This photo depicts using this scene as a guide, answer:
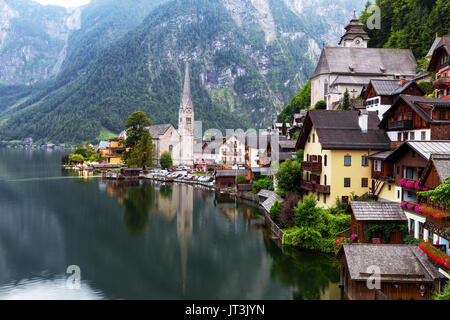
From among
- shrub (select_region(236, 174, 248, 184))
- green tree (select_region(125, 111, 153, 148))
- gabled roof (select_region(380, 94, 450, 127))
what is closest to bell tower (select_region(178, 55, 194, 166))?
green tree (select_region(125, 111, 153, 148))

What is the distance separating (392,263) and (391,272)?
614mm

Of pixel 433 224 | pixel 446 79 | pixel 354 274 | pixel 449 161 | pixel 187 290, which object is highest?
pixel 446 79

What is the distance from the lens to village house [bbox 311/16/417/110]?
230ft

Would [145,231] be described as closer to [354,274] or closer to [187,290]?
[187,290]

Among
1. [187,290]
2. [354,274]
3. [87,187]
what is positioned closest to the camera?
→ [354,274]

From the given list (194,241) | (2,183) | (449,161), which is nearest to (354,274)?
(449,161)

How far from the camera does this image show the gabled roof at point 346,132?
116 feet

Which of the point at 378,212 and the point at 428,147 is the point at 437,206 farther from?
the point at 378,212

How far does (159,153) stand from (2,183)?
1683 inches

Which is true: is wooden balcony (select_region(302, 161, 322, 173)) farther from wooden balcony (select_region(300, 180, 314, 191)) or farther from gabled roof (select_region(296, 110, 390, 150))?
gabled roof (select_region(296, 110, 390, 150))

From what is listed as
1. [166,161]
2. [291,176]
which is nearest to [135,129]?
[166,161]

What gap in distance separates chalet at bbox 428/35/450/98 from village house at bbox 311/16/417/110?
2117cm

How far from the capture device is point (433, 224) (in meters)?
21.7

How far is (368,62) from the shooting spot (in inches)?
2886
